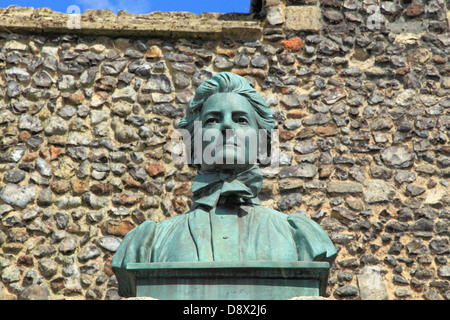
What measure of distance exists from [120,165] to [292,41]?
6.97 ft

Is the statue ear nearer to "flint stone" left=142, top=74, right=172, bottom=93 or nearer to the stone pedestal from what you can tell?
the stone pedestal

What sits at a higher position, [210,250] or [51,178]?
[51,178]

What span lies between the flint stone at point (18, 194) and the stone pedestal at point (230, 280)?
4.49 meters

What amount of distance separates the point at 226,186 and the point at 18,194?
4.35 metres

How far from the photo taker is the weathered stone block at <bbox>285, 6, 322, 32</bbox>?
8320 mm

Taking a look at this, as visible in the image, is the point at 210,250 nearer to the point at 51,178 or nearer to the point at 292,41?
the point at 51,178

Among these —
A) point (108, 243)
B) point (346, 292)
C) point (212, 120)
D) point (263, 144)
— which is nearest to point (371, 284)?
point (346, 292)

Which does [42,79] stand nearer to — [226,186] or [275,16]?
[275,16]

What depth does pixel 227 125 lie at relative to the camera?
362 centimetres

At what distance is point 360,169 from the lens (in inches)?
304

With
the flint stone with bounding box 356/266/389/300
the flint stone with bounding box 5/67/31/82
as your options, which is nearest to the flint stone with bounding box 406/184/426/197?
the flint stone with bounding box 356/266/389/300

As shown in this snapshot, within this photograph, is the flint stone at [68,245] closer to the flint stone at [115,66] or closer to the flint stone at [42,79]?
the flint stone at [42,79]

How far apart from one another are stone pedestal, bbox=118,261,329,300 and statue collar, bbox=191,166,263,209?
1.53 feet

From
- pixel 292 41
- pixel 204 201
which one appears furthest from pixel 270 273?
pixel 292 41
